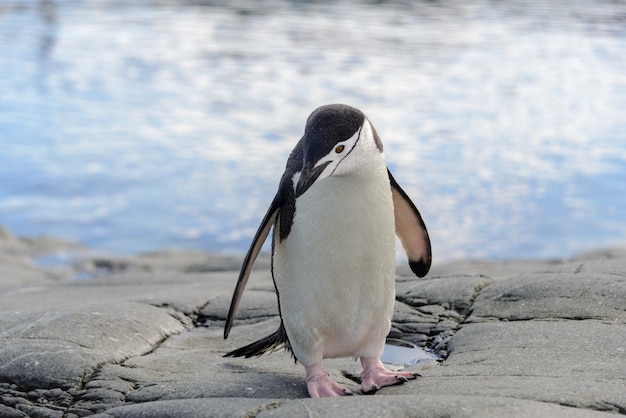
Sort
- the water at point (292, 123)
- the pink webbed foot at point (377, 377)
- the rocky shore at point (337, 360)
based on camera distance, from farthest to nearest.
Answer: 1. the water at point (292, 123)
2. the pink webbed foot at point (377, 377)
3. the rocky shore at point (337, 360)

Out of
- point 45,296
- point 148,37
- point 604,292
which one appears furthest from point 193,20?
point 604,292

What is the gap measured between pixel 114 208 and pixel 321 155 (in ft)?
26.0

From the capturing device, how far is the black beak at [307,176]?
2.76 meters

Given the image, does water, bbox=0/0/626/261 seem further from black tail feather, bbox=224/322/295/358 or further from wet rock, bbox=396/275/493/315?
black tail feather, bbox=224/322/295/358

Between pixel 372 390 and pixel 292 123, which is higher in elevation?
pixel 372 390

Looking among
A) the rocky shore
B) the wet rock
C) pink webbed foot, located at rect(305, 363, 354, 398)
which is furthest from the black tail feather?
the wet rock

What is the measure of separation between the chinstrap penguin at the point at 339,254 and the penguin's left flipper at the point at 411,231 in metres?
0.34

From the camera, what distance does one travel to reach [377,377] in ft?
10.2

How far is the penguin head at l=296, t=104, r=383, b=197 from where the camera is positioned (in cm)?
278

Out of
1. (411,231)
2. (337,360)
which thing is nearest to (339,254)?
(411,231)

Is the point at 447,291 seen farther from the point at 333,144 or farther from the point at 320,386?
the point at 333,144

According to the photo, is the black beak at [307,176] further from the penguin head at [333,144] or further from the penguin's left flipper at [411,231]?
the penguin's left flipper at [411,231]

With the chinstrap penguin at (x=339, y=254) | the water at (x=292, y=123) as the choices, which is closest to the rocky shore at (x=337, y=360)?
the chinstrap penguin at (x=339, y=254)

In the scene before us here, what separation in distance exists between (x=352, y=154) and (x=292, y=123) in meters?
10.1
